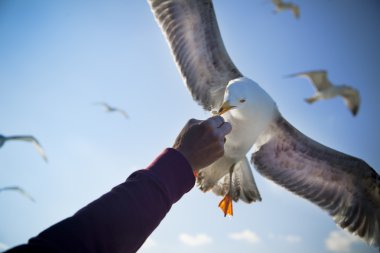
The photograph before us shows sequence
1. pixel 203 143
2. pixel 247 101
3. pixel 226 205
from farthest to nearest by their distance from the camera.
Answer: pixel 226 205, pixel 247 101, pixel 203 143

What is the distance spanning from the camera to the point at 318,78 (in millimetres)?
3709

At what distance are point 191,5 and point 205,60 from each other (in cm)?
67

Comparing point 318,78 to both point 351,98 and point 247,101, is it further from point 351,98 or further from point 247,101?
point 247,101

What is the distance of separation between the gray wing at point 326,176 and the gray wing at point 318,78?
0.64 metres

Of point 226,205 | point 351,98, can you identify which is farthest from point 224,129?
point 351,98

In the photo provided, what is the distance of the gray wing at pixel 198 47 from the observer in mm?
3539

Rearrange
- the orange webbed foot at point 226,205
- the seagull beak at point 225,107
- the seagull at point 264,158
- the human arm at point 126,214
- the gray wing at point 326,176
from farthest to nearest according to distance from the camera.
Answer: the gray wing at point 326,176 < the seagull at point 264,158 < the orange webbed foot at point 226,205 < the seagull beak at point 225,107 < the human arm at point 126,214

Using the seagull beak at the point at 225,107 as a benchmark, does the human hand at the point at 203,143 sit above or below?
above

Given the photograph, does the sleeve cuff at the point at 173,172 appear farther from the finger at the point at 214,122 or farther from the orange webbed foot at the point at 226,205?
the orange webbed foot at the point at 226,205

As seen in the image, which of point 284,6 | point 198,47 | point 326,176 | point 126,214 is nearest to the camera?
point 126,214

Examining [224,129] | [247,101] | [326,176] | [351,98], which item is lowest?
[326,176]

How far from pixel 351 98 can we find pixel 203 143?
129 inches

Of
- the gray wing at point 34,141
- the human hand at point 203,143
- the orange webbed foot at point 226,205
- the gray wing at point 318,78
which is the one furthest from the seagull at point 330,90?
the gray wing at point 34,141

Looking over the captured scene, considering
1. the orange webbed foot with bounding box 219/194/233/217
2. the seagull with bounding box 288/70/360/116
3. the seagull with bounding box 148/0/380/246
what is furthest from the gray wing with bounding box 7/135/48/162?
the seagull with bounding box 288/70/360/116
